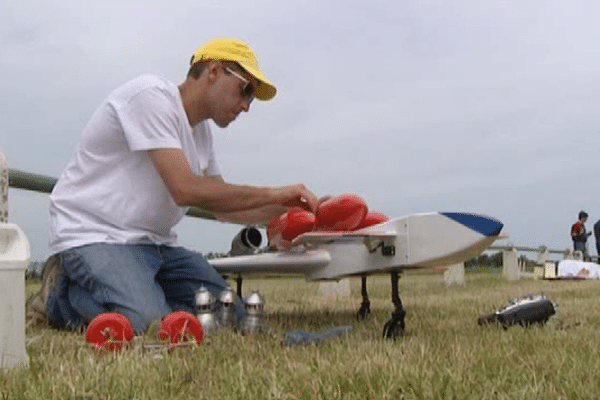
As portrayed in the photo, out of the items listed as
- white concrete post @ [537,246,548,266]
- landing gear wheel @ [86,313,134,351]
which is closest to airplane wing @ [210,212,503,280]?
landing gear wheel @ [86,313,134,351]

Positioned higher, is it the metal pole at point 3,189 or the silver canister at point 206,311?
the metal pole at point 3,189

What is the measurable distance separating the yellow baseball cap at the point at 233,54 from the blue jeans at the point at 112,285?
3.16 ft

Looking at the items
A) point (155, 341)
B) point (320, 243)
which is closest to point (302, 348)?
point (155, 341)

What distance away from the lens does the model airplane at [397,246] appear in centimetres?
328

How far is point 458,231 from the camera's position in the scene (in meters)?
3.29

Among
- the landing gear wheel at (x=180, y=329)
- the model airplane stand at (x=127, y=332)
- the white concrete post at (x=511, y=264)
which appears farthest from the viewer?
the white concrete post at (x=511, y=264)

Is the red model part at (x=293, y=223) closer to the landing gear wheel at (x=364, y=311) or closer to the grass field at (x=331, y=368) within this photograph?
the grass field at (x=331, y=368)

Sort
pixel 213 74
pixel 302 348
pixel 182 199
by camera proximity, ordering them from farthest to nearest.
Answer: pixel 213 74 < pixel 182 199 < pixel 302 348

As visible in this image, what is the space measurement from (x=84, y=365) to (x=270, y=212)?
1812 mm

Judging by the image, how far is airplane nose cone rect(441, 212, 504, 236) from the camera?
323 centimetres

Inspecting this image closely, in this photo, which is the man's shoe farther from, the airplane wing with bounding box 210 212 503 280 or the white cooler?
the white cooler

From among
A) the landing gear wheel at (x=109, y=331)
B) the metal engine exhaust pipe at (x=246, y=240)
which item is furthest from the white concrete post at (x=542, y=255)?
Result: the landing gear wheel at (x=109, y=331)

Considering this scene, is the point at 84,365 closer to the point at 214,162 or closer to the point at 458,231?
the point at 458,231

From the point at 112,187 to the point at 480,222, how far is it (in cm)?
168
